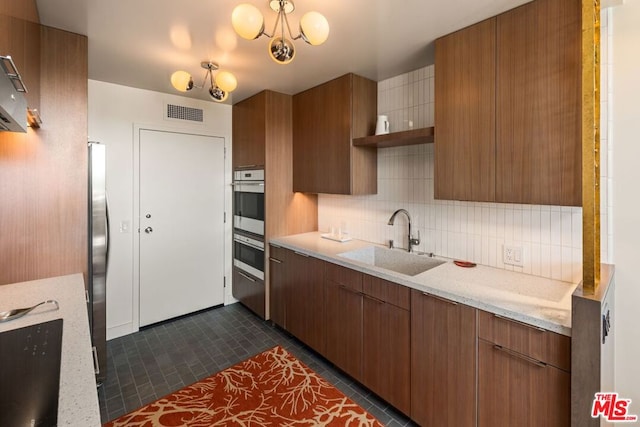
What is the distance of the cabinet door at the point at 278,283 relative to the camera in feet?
9.66

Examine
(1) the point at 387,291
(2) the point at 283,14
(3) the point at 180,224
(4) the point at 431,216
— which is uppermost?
(2) the point at 283,14

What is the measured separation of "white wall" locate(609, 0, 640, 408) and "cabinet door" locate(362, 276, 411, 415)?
3.42 feet

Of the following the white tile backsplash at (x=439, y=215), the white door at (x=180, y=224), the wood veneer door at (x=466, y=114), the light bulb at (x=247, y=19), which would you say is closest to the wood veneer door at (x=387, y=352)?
the white tile backsplash at (x=439, y=215)

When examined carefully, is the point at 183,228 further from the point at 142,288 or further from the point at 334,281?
the point at 334,281

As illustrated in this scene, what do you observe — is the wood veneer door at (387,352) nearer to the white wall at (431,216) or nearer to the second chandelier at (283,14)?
the white wall at (431,216)

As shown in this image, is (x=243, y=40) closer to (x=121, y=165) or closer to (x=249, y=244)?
(x=121, y=165)

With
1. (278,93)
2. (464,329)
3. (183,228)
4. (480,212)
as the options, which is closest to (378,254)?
(480,212)

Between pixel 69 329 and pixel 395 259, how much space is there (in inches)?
83.9

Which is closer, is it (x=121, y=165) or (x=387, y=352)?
(x=387, y=352)

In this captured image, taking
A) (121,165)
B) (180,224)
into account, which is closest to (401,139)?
(180,224)

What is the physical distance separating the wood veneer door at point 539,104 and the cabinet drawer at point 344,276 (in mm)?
1022

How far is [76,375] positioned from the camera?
0.93 metres

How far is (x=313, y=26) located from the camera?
4.50 ft

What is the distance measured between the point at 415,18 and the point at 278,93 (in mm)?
1729
